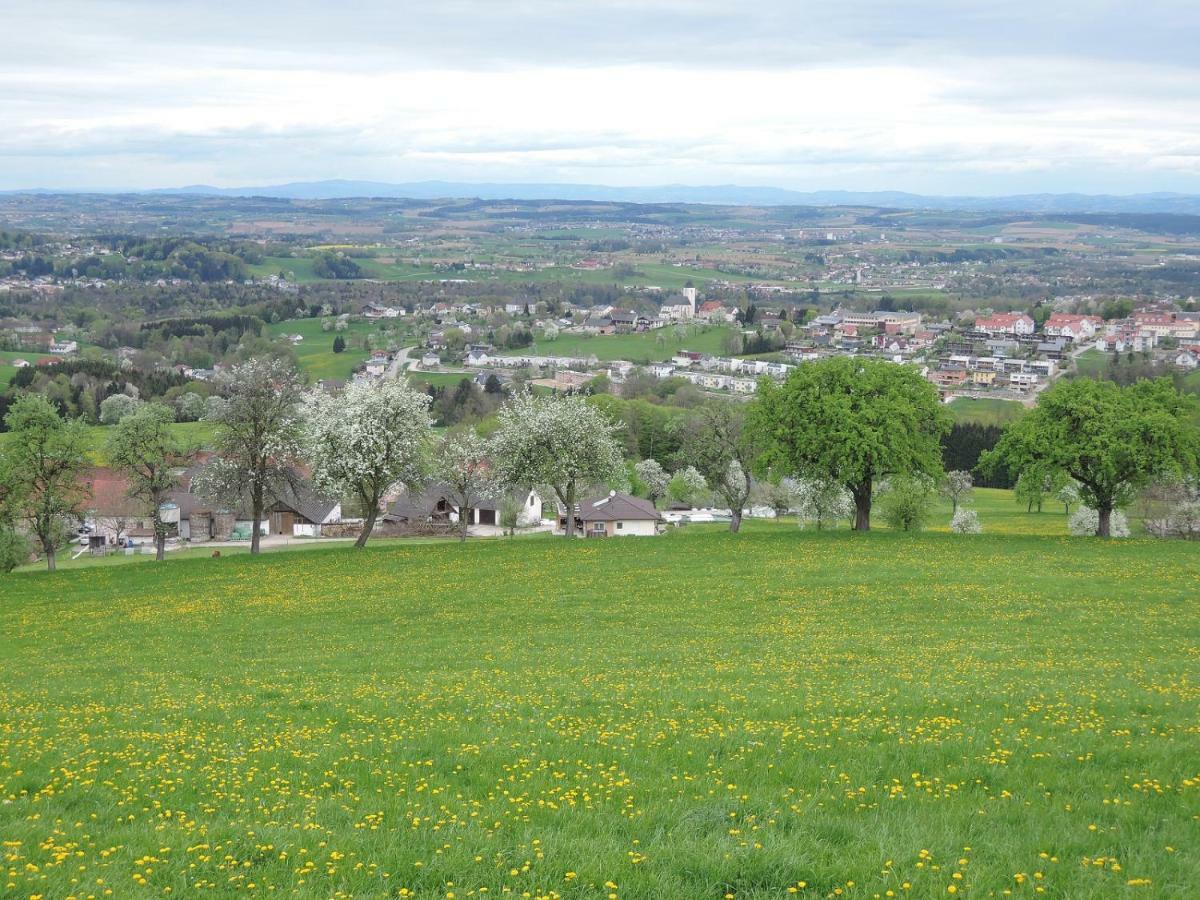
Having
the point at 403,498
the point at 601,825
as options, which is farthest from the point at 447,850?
the point at 403,498

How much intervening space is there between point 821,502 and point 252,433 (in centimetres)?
3668

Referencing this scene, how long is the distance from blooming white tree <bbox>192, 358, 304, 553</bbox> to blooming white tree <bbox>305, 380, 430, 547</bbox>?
52.2 inches

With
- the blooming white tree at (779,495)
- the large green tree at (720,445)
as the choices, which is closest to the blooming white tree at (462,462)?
the large green tree at (720,445)

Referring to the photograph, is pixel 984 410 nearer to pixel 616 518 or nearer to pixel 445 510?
pixel 616 518

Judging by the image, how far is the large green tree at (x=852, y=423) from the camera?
1903 inches

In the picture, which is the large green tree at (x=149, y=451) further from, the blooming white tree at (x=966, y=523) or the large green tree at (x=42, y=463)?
the blooming white tree at (x=966, y=523)

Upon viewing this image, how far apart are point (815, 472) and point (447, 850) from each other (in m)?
42.3

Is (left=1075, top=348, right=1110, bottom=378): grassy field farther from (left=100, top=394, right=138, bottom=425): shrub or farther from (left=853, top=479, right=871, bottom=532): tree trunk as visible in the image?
(left=100, top=394, right=138, bottom=425): shrub

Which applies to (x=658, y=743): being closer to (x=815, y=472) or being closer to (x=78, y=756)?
(x=78, y=756)

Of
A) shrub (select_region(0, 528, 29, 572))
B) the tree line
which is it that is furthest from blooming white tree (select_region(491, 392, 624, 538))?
shrub (select_region(0, 528, 29, 572))

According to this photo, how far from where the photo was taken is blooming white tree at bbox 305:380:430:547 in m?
51.9

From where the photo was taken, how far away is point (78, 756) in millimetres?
15617

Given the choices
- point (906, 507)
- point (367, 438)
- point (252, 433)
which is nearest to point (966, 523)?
point (906, 507)

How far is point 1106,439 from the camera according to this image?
4597 cm
